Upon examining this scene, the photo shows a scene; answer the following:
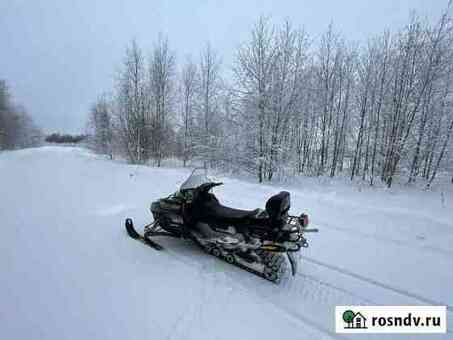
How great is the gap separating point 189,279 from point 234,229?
0.67 metres

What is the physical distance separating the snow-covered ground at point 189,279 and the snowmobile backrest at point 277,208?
0.63 metres

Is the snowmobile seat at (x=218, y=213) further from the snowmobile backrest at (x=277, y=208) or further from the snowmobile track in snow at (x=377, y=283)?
the snowmobile track in snow at (x=377, y=283)

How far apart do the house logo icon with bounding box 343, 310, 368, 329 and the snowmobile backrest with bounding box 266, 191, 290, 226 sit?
88cm

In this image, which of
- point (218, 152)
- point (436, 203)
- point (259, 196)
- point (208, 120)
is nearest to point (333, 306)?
point (259, 196)

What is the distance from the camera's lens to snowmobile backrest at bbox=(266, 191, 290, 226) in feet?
7.27

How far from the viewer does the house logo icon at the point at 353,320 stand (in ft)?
5.90

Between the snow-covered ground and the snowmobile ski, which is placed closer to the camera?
the snow-covered ground

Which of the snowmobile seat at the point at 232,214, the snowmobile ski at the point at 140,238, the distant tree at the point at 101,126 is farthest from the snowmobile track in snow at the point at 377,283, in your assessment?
the distant tree at the point at 101,126

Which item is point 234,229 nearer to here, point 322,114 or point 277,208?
point 277,208

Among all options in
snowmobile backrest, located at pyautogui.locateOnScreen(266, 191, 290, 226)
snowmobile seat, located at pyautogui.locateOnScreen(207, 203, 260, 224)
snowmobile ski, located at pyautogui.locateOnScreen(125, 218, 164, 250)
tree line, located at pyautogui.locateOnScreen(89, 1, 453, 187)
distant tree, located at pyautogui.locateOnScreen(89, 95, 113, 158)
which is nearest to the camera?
snowmobile backrest, located at pyautogui.locateOnScreen(266, 191, 290, 226)

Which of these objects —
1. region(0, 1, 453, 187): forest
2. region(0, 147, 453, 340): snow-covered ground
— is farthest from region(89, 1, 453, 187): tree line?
region(0, 147, 453, 340): snow-covered ground

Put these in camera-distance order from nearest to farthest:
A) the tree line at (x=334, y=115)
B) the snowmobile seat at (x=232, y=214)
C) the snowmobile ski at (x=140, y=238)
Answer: the snowmobile seat at (x=232, y=214), the snowmobile ski at (x=140, y=238), the tree line at (x=334, y=115)

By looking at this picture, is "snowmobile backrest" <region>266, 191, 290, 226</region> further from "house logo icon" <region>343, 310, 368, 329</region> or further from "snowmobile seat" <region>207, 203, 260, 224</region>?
"house logo icon" <region>343, 310, 368, 329</region>

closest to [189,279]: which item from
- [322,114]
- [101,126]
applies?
[322,114]
